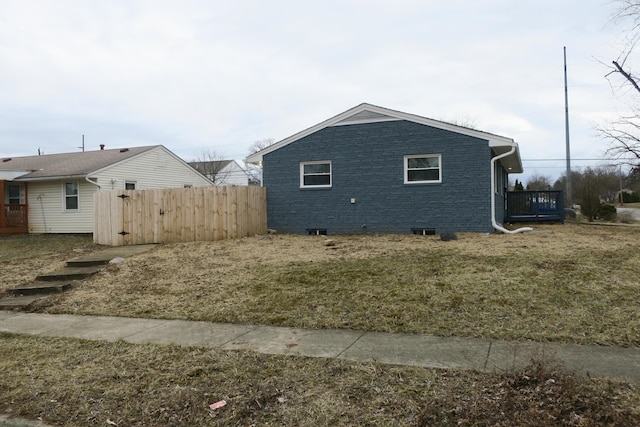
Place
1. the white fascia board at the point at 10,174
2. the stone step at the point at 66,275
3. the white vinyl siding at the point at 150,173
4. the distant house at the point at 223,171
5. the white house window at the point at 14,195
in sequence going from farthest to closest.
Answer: the distant house at the point at 223,171 → the white house window at the point at 14,195 → the white fascia board at the point at 10,174 → the white vinyl siding at the point at 150,173 → the stone step at the point at 66,275

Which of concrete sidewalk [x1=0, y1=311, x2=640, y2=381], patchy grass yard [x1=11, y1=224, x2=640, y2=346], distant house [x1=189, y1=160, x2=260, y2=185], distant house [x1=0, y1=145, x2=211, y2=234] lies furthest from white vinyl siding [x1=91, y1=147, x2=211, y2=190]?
distant house [x1=189, y1=160, x2=260, y2=185]

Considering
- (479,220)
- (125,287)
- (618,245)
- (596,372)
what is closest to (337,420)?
(596,372)

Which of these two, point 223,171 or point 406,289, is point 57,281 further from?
point 223,171

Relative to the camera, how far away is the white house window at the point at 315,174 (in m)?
15.3

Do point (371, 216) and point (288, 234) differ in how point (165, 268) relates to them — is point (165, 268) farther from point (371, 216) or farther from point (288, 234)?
point (371, 216)

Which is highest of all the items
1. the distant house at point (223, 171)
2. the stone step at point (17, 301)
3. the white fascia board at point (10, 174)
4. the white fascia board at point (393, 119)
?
the distant house at point (223, 171)

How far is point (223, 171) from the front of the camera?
1993 inches

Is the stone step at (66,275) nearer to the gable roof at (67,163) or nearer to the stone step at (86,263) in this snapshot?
the stone step at (86,263)

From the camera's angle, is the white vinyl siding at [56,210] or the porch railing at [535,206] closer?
the porch railing at [535,206]

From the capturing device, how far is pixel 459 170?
45.0 feet

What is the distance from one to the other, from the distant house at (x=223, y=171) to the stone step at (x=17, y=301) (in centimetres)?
4132

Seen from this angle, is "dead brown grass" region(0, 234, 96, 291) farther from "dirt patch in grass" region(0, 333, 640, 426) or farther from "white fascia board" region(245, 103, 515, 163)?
"white fascia board" region(245, 103, 515, 163)

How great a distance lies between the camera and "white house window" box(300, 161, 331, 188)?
15297 millimetres

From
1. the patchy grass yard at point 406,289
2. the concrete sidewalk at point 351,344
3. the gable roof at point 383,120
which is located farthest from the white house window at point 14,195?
the concrete sidewalk at point 351,344
